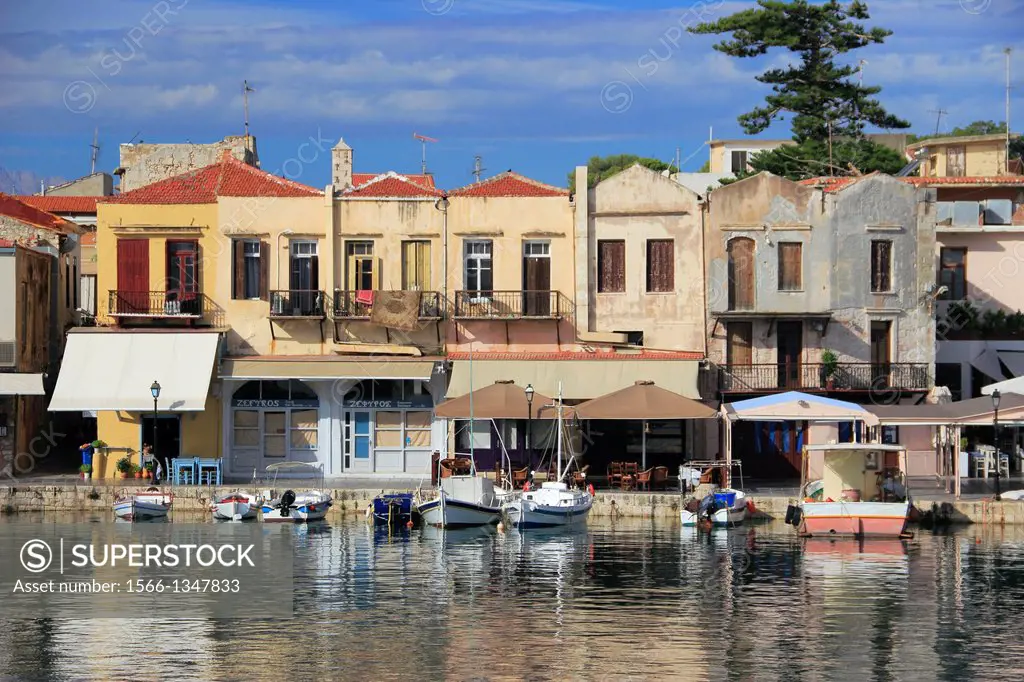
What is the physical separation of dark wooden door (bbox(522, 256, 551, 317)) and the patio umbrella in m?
4.70

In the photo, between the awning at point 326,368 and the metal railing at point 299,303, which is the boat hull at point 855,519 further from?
the metal railing at point 299,303

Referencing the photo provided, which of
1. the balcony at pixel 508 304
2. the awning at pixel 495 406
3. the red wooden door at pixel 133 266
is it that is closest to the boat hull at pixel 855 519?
the awning at pixel 495 406

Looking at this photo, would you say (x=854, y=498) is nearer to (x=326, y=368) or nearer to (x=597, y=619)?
(x=597, y=619)

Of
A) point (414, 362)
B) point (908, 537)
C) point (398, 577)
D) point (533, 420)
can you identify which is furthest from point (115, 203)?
point (908, 537)

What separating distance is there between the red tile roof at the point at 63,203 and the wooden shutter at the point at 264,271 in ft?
72.4

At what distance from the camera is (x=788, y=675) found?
26750mm

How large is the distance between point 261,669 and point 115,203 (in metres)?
27.3

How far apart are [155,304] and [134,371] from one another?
8.50 feet

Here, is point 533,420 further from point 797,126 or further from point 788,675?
point 797,126

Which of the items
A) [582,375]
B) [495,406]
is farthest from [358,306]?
[582,375]

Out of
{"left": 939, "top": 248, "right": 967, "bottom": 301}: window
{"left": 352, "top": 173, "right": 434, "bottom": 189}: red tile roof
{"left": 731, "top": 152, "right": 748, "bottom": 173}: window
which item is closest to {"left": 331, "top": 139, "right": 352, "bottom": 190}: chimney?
{"left": 352, "top": 173, "right": 434, "bottom": 189}: red tile roof

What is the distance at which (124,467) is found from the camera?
49656mm

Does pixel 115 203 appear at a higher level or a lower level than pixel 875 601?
higher

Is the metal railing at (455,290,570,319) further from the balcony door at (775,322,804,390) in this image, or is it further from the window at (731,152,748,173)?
the window at (731,152,748,173)
